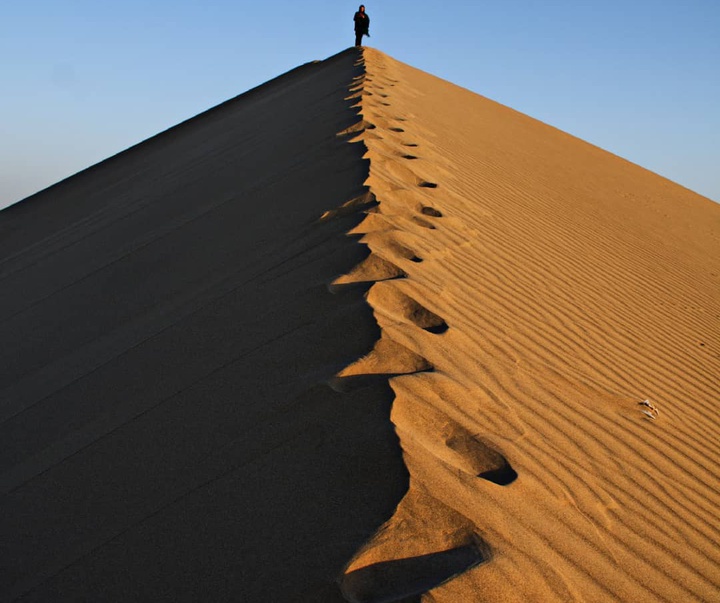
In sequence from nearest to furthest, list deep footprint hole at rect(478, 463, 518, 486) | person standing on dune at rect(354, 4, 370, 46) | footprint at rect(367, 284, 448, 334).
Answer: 1. deep footprint hole at rect(478, 463, 518, 486)
2. footprint at rect(367, 284, 448, 334)
3. person standing on dune at rect(354, 4, 370, 46)

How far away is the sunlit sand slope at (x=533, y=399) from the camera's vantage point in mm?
1984

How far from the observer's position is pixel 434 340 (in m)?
3.12

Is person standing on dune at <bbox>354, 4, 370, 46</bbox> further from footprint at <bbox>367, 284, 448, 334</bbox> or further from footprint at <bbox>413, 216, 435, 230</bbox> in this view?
footprint at <bbox>367, 284, 448, 334</bbox>

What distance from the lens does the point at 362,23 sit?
18.4m

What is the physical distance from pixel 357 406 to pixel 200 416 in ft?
2.11

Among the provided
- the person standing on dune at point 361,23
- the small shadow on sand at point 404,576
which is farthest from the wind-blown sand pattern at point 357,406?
the person standing on dune at point 361,23

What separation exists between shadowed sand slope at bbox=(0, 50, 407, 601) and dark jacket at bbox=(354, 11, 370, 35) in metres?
13.2

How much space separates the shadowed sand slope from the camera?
2.06m

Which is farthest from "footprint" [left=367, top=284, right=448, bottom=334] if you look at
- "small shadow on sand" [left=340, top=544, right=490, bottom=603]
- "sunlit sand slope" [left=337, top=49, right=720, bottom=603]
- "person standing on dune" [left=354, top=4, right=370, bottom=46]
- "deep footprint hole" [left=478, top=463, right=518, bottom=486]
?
"person standing on dune" [left=354, top=4, right=370, bottom=46]

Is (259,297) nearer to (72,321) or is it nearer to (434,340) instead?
(434,340)

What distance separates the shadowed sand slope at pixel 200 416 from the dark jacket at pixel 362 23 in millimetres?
13183

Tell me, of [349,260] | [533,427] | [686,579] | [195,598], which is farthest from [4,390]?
[686,579]

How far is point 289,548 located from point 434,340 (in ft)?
4.33

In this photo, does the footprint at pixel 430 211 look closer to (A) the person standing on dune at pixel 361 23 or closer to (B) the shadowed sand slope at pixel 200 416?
(B) the shadowed sand slope at pixel 200 416
